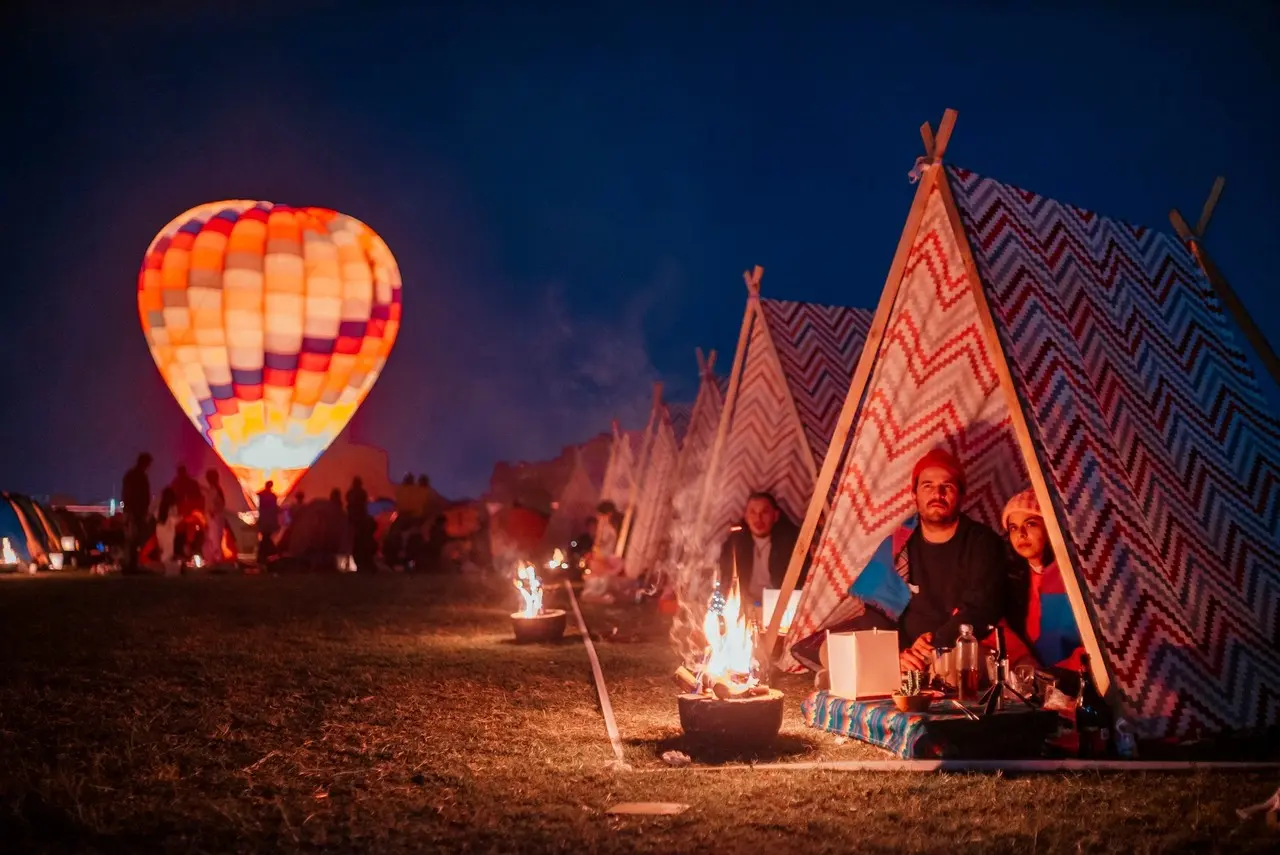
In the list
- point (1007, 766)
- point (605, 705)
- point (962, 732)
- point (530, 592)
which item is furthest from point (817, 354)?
point (1007, 766)

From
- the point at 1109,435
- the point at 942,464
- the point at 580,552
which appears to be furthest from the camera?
the point at 580,552

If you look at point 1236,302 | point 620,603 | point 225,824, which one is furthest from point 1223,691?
point 620,603

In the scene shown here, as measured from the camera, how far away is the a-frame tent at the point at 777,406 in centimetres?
1027

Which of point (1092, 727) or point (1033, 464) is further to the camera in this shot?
point (1033, 464)

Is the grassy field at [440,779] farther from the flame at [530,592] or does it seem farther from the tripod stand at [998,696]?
the flame at [530,592]

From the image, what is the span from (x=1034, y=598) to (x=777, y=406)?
489cm

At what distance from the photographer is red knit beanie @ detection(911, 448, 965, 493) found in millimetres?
6207

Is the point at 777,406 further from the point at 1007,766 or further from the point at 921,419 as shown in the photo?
the point at 1007,766

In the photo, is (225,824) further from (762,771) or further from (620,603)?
(620,603)

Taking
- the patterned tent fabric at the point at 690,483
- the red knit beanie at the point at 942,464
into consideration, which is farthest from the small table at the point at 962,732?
the patterned tent fabric at the point at 690,483

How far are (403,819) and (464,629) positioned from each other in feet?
21.4

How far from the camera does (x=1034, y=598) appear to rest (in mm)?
6066

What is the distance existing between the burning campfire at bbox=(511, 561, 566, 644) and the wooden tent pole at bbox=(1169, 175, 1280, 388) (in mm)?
5745

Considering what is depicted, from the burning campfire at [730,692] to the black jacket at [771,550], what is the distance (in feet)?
13.0
